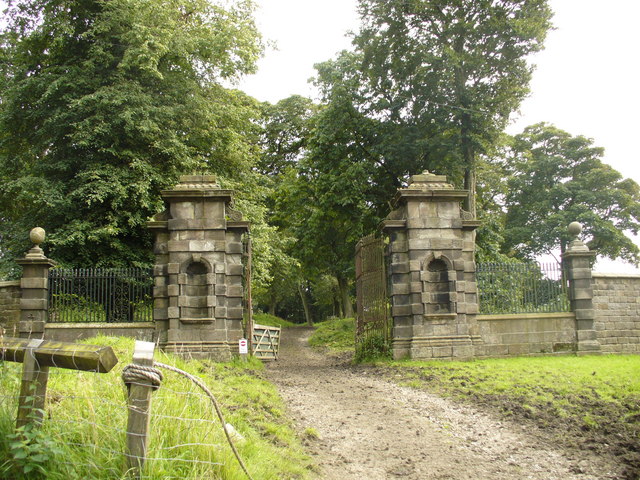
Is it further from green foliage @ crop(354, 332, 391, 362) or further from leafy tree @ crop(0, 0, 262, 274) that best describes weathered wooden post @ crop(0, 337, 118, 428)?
leafy tree @ crop(0, 0, 262, 274)

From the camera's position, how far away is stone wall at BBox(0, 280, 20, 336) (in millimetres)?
13203

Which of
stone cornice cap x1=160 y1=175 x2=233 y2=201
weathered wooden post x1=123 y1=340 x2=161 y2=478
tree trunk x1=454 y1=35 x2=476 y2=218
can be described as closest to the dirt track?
weathered wooden post x1=123 y1=340 x2=161 y2=478

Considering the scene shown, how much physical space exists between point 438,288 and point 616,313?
4683mm

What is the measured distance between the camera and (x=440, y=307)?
12.7m

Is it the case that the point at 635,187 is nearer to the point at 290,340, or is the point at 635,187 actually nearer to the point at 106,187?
the point at 290,340

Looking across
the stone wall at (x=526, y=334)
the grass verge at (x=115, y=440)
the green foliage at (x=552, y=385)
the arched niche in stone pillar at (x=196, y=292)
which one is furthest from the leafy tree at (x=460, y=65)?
the grass verge at (x=115, y=440)

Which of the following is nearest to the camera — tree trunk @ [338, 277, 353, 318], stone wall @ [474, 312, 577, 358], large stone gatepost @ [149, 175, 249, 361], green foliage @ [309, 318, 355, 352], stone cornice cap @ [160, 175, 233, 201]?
large stone gatepost @ [149, 175, 249, 361]

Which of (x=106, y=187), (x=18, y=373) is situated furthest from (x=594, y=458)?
(x=106, y=187)

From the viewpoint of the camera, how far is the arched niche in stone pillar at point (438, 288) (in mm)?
12594

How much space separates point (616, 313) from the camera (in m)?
13.7

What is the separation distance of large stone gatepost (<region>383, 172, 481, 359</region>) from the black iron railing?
583 cm

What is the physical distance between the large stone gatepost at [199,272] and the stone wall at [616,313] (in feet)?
28.4

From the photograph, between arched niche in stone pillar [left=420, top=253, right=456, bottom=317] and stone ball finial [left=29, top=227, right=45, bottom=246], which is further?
stone ball finial [left=29, top=227, right=45, bottom=246]

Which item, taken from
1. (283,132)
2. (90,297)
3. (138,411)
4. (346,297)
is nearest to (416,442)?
(138,411)
